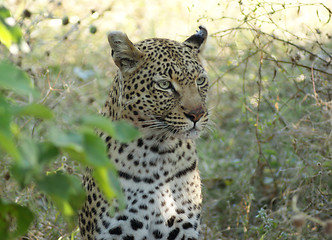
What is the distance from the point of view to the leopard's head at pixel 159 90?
4.13 m

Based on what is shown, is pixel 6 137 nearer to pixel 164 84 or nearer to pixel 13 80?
pixel 13 80

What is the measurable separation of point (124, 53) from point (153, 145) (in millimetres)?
733

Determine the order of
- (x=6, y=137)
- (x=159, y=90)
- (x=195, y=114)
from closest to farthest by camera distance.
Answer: (x=6, y=137), (x=195, y=114), (x=159, y=90)

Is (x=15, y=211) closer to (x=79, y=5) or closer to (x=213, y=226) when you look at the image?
(x=213, y=226)

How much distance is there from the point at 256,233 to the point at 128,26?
551 centimetres

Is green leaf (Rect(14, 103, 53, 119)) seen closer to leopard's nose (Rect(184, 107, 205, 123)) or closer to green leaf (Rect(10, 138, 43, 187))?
green leaf (Rect(10, 138, 43, 187))

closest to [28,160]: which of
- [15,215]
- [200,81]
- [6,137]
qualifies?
[6,137]

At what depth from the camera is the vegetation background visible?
506 centimetres

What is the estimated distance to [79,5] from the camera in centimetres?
927

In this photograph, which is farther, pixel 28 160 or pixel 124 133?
pixel 124 133

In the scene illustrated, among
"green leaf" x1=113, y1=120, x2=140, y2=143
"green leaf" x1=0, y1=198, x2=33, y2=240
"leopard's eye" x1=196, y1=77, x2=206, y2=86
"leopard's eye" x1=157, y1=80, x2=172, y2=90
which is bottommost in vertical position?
"green leaf" x1=0, y1=198, x2=33, y2=240

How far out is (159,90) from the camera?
420 centimetres

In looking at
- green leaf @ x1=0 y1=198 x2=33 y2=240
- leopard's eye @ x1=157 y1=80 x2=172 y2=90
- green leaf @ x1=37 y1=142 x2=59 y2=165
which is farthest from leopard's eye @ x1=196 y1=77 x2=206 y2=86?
green leaf @ x1=37 y1=142 x2=59 y2=165

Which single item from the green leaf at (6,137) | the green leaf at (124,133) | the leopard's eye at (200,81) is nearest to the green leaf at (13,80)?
the green leaf at (6,137)
